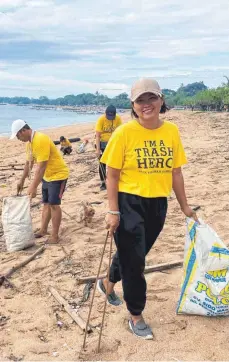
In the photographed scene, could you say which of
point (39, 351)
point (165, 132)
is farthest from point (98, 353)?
point (165, 132)

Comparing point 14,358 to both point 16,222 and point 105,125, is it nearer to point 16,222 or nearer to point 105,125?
point 16,222

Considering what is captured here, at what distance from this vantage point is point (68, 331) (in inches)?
126

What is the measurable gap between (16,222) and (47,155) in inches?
36.5

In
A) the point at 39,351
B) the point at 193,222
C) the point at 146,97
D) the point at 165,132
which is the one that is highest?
the point at 146,97

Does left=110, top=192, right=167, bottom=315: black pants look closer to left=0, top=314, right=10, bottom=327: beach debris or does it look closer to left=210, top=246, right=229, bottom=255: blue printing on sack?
left=210, top=246, right=229, bottom=255: blue printing on sack

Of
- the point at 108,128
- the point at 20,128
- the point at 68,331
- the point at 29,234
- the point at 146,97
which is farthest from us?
the point at 108,128

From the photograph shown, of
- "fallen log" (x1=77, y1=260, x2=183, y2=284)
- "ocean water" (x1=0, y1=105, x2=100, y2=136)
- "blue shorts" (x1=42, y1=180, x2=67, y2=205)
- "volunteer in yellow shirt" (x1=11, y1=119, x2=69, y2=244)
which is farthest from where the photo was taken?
"ocean water" (x1=0, y1=105, x2=100, y2=136)

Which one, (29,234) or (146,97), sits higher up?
(146,97)

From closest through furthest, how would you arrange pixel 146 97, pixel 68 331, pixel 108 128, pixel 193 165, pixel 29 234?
pixel 146 97 → pixel 68 331 → pixel 29 234 → pixel 108 128 → pixel 193 165

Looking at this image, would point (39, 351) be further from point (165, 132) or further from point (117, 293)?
point (165, 132)

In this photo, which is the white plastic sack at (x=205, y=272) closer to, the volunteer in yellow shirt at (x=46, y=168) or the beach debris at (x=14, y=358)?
the beach debris at (x=14, y=358)

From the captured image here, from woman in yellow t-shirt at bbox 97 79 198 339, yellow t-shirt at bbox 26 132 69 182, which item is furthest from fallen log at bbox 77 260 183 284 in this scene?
yellow t-shirt at bbox 26 132 69 182

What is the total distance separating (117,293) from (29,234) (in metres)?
1.75

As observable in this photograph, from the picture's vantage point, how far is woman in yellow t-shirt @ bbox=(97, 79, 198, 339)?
2.84m
